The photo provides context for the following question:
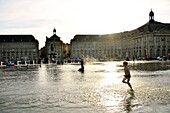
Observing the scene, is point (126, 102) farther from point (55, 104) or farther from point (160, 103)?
point (55, 104)

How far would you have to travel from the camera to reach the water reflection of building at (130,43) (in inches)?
6093

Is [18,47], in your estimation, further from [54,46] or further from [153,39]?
[153,39]

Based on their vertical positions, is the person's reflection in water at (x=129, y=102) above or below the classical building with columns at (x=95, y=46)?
below

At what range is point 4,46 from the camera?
19225 centimetres

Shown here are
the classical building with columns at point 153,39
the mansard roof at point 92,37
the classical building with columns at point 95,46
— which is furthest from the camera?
the mansard roof at point 92,37

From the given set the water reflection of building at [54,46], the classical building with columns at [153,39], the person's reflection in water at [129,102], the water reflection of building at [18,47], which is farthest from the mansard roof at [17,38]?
the person's reflection in water at [129,102]

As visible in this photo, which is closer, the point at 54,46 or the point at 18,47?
the point at 54,46

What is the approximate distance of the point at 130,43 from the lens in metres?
178

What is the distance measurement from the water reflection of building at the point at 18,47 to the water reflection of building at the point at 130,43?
2443cm

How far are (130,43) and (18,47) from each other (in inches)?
2638

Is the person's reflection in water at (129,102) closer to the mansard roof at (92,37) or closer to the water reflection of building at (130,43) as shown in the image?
the water reflection of building at (130,43)

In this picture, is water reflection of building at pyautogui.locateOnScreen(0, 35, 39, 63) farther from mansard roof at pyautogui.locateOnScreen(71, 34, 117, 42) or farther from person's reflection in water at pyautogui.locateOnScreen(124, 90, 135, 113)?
person's reflection in water at pyautogui.locateOnScreen(124, 90, 135, 113)

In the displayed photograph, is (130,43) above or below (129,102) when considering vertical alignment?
above

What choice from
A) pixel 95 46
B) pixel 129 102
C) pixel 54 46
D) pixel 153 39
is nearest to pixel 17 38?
pixel 54 46
